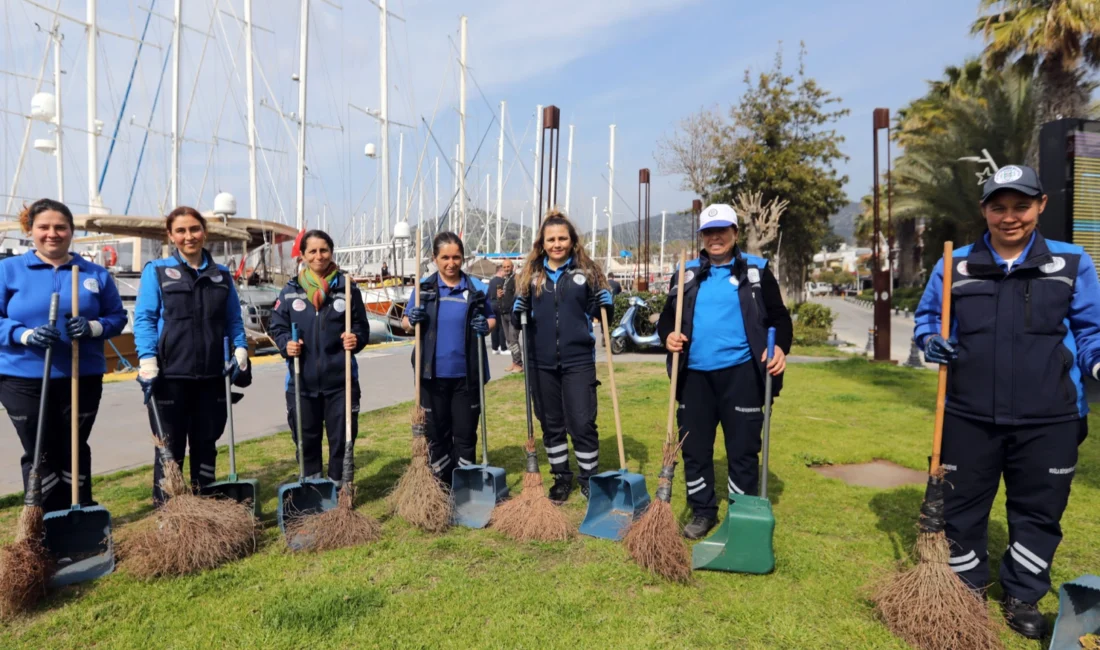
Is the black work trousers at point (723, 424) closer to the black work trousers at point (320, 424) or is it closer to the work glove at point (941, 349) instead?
the work glove at point (941, 349)

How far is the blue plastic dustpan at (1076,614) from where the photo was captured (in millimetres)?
2719

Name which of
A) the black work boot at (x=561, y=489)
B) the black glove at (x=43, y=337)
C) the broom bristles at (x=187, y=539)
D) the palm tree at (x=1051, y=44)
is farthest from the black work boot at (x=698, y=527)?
the palm tree at (x=1051, y=44)

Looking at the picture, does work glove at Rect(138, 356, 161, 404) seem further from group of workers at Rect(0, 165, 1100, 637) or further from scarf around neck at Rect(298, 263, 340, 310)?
scarf around neck at Rect(298, 263, 340, 310)

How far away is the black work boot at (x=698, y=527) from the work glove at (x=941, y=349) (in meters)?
1.71

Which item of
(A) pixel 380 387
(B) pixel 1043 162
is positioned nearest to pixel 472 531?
(A) pixel 380 387

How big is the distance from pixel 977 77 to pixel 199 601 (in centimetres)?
3184

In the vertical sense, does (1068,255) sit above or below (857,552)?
above

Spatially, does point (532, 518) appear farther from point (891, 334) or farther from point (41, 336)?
point (891, 334)

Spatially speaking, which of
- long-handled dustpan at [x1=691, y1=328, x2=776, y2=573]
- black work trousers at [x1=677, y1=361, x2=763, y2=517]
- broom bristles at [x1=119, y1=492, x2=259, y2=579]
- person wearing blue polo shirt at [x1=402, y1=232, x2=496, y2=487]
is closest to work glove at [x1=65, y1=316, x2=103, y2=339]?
broom bristles at [x1=119, y1=492, x2=259, y2=579]

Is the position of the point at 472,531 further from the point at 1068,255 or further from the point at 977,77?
the point at 977,77

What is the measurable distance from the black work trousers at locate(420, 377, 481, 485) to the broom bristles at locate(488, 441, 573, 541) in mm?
557

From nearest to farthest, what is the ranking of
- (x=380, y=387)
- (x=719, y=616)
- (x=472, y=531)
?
(x=719, y=616) < (x=472, y=531) < (x=380, y=387)

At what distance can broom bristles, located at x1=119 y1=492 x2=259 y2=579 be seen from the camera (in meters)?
3.63

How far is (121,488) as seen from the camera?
5168 mm
